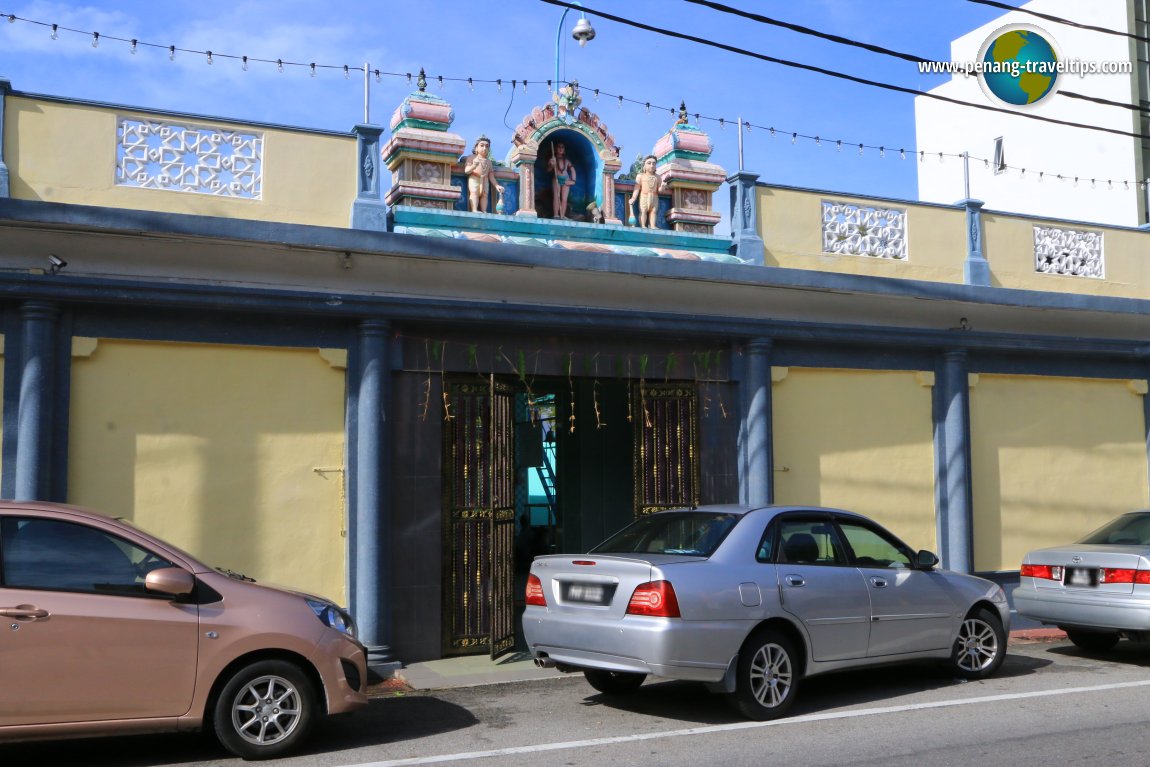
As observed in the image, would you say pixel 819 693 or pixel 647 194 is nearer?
pixel 819 693

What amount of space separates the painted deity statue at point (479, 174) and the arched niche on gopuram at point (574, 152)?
0.44 meters

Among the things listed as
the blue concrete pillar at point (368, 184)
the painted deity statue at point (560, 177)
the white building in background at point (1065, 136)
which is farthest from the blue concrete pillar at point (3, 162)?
the white building in background at point (1065, 136)

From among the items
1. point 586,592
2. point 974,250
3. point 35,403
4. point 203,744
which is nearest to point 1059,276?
point 974,250

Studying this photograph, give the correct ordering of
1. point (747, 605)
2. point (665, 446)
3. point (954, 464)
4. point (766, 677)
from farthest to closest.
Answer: point (954, 464), point (665, 446), point (766, 677), point (747, 605)

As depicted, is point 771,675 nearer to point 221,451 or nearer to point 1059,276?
point 221,451

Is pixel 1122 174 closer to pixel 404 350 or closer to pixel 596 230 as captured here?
pixel 596 230

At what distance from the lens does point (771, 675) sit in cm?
780

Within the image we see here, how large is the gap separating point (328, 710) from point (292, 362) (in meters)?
4.31

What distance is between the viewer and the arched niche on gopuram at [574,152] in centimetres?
1202

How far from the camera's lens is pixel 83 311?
9648 millimetres

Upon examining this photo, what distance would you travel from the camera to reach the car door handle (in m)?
6.11

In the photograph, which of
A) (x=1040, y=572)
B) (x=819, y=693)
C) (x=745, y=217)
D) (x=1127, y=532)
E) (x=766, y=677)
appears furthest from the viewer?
(x=745, y=217)

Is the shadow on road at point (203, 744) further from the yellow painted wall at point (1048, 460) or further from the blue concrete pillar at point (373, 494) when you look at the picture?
the yellow painted wall at point (1048, 460)

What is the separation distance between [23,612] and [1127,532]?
31.0ft
